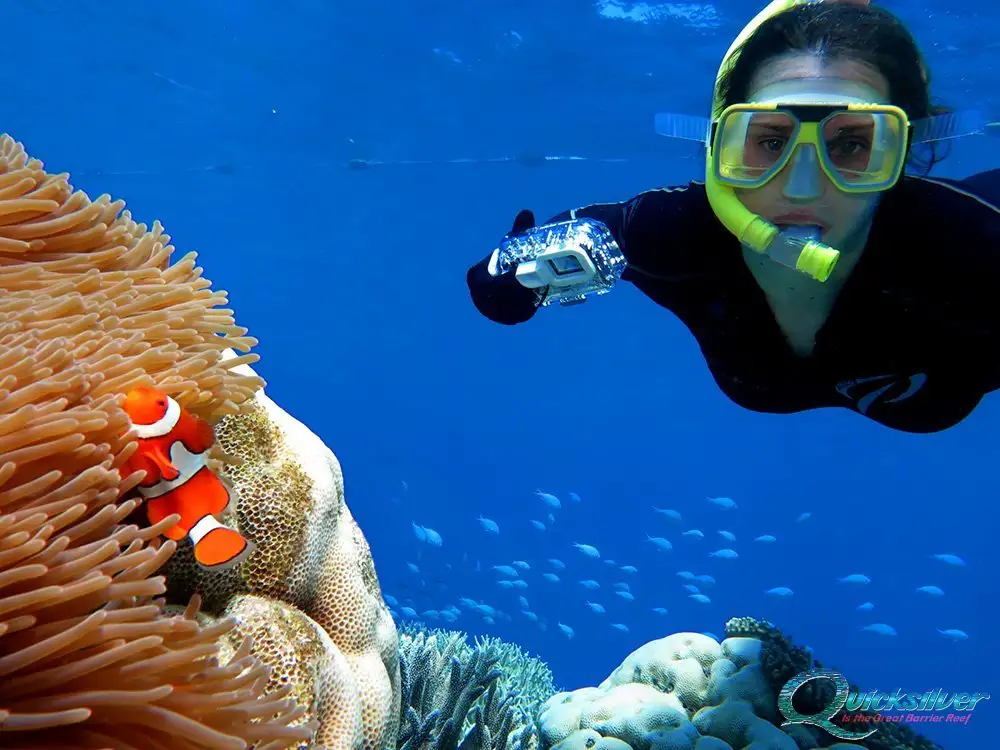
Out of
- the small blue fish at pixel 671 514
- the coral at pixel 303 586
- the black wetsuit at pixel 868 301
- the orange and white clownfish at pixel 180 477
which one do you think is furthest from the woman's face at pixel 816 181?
the small blue fish at pixel 671 514

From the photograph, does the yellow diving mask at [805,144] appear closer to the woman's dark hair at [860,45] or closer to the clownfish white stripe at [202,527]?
the woman's dark hair at [860,45]

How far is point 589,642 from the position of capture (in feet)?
159

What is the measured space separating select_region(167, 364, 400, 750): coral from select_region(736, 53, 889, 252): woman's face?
235 centimetres

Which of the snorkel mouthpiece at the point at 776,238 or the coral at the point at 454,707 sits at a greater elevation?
the snorkel mouthpiece at the point at 776,238

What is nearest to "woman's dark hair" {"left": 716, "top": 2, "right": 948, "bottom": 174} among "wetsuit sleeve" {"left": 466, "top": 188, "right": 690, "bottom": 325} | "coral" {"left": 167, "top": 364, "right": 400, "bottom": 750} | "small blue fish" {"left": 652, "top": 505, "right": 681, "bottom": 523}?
"wetsuit sleeve" {"left": 466, "top": 188, "right": 690, "bottom": 325}

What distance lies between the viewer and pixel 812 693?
196 inches

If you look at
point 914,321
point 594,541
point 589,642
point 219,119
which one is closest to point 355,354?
point 594,541

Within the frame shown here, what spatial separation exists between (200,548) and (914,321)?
11.4 feet

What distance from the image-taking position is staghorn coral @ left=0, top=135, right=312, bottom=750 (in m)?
1.40

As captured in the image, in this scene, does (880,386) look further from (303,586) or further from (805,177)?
(303,586)

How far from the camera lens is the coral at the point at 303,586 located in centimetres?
228

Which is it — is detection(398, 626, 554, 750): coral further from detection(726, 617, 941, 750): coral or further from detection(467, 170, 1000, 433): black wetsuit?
detection(467, 170, 1000, 433): black wetsuit

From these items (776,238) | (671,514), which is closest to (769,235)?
(776,238)

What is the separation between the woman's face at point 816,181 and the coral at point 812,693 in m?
3.10
